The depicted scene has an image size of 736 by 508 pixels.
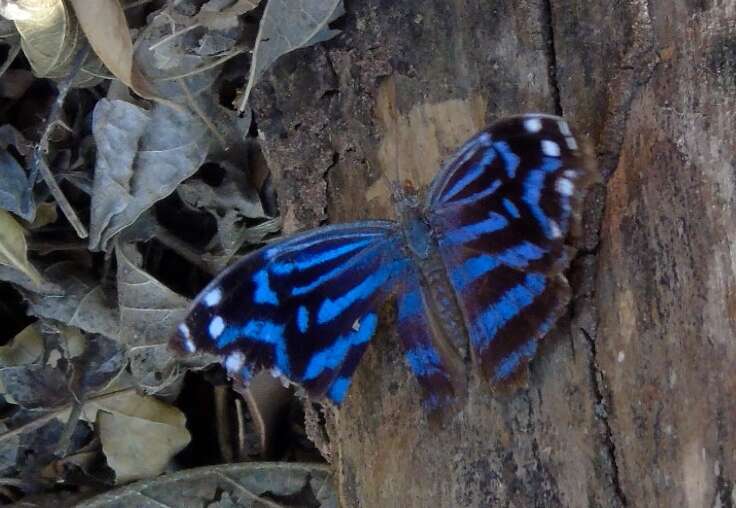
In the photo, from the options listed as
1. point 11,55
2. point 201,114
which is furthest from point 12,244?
point 201,114

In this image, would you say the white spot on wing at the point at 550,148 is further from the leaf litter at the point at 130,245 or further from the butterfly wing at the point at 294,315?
the leaf litter at the point at 130,245

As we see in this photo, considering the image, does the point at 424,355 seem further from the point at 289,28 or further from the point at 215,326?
the point at 289,28

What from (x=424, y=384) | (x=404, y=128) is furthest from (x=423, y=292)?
(x=404, y=128)

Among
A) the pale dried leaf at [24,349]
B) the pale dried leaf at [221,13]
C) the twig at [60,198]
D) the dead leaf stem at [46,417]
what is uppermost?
the pale dried leaf at [221,13]

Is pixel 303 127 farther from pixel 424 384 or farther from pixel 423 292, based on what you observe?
pixel 424 384

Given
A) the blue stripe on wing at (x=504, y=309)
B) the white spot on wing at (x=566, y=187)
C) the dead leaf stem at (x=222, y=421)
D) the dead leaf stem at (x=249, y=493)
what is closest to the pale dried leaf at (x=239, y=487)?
the dead leaf stem at (x=249, y=493)

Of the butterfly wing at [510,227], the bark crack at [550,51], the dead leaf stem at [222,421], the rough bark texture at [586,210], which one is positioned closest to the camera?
the rough bark texture at [586,210]
